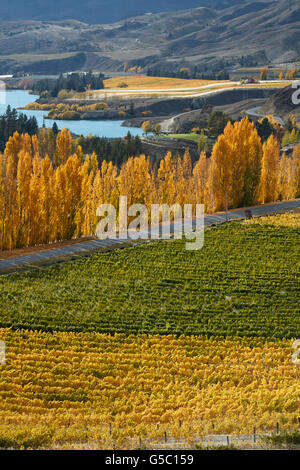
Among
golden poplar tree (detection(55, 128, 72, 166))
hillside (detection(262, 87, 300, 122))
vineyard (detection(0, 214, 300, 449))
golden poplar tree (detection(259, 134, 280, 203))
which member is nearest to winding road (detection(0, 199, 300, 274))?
vineyard (detection(0, 214, 300, 449))

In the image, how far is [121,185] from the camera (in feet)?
202

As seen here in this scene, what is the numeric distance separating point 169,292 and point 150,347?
7986 millimetres

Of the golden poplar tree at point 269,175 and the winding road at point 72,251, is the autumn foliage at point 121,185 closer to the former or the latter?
the golden poplar tree at point 269,175

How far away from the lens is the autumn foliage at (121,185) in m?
49.2

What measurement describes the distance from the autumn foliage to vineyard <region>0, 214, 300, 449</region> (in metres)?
6.97

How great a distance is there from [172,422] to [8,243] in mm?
27079

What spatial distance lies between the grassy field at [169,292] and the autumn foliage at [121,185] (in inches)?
276

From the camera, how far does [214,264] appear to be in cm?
4503

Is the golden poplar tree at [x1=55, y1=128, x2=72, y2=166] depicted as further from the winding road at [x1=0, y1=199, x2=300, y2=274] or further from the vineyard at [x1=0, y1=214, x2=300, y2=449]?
the vineyard at [x1=0, y1=214, x2=300, y2=449]

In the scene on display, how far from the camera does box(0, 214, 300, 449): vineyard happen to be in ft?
81.3

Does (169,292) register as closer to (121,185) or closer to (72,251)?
(72,251)

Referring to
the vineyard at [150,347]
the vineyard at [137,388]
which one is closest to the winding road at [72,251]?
the vineyard at [150,347]

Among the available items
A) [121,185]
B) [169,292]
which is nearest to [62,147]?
[121,185]

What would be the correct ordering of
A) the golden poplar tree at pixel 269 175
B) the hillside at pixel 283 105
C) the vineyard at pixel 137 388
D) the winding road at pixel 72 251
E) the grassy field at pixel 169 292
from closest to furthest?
the vineyard at pixel 137 388 → the grassy field at pixel 169 292 → the winding road at pixel 72 251 → the golden poplar tree at pixel 269 175 → the hillside at pixel 283 105
